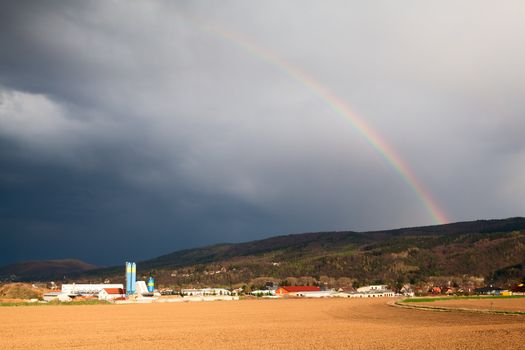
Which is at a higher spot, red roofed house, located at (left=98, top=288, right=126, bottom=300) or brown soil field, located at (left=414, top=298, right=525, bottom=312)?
red roofed house, located at (left=98, top=288, right=126, bottom=300)

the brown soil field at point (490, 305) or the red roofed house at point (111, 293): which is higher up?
the red roofed house at point (111, 293)

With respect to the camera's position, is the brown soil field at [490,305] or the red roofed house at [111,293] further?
the red roofed house at [111,293]

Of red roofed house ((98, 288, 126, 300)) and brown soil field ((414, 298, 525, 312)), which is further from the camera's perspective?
red roofed house ((98, 288, 126, 300))

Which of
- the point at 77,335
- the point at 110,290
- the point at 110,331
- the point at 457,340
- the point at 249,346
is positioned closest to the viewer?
the point at 249,346

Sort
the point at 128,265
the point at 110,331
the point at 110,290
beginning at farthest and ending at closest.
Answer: the point at 110,290
the point at 128,265
the point at 110,331

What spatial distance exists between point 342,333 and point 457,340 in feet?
31.7

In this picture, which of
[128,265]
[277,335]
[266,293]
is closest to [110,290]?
[128,265]

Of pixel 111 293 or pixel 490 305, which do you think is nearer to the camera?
pixel 490 305

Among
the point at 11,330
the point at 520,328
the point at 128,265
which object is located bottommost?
the point at 520,328

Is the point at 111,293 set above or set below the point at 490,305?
above

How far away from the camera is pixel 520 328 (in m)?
46.9

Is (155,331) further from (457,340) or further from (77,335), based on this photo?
(457,340)

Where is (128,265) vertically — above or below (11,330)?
above

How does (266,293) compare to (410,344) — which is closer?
(410,344)
